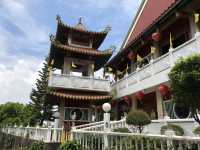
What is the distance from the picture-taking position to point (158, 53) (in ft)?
40.3

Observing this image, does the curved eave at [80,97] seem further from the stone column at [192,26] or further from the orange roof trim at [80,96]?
the stone column at [192,26]

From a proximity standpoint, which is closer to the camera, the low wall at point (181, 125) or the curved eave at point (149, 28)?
the low wall at point (181, 125)

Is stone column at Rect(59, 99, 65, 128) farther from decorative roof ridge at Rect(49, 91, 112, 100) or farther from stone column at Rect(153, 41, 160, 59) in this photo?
stone column at Rect(153, 41, 160, 59)

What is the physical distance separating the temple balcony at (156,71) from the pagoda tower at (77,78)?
2.09 metres

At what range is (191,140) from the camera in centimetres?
298

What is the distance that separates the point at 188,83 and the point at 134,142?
5.38 feet

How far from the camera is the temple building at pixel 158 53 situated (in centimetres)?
928

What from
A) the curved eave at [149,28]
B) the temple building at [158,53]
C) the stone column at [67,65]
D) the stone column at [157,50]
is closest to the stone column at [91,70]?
the stone column at [67,65]

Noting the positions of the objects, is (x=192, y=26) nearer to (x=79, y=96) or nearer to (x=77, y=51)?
(x=79, y=96)

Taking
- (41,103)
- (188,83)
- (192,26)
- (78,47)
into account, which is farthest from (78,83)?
(41,103)

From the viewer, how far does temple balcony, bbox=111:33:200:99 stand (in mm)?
8297

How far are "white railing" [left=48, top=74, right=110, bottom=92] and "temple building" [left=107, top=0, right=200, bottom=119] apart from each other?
3.46 ft

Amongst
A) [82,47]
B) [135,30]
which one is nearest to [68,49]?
[82,47]

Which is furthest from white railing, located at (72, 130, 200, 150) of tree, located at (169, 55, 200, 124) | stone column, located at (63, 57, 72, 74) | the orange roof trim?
stone column, located at (63, 57, 72, 74)
